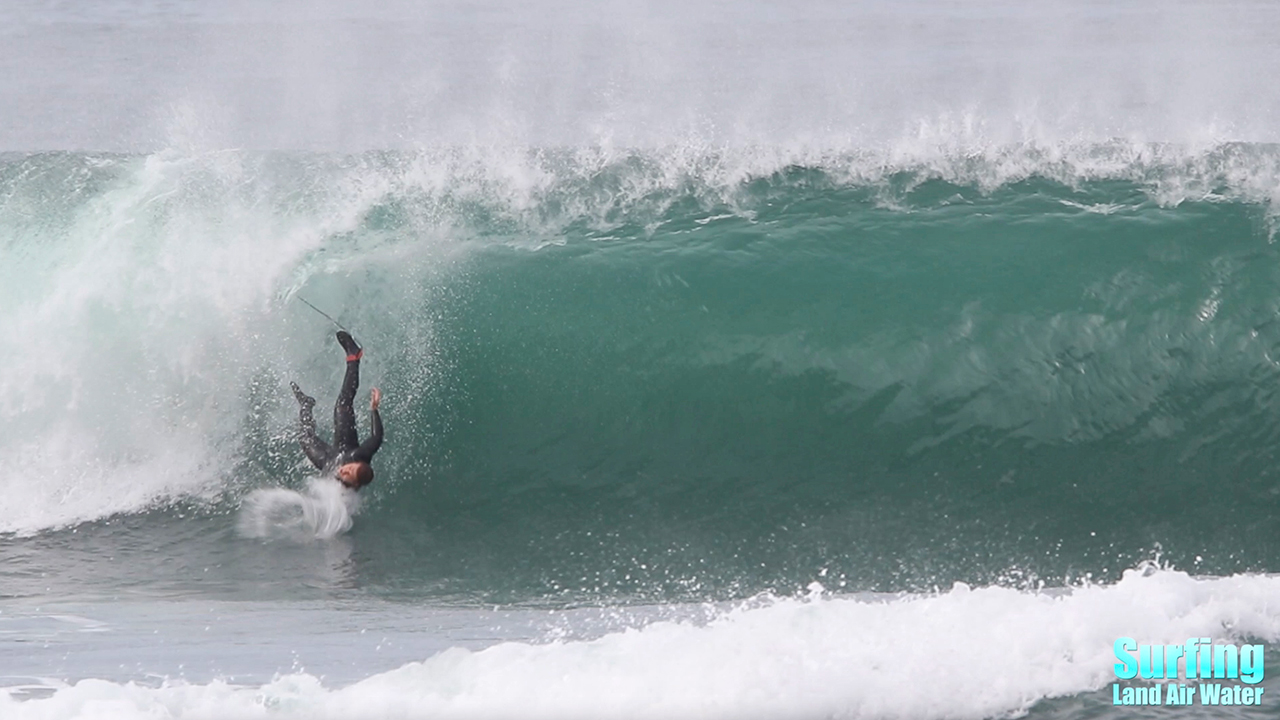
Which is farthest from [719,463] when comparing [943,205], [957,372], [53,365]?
[53,365]

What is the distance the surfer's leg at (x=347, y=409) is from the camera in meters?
7.34

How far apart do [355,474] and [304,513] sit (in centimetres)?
49

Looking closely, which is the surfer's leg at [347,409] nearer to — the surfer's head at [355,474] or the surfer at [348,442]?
the surfer at [348,442]

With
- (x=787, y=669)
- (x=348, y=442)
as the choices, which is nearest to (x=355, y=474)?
(x=348, y=442)

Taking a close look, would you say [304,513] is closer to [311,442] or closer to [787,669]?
[311,442]

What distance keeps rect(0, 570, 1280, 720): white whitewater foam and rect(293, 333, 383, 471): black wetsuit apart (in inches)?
95.3

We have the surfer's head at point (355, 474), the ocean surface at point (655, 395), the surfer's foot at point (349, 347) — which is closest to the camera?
the ocean surface at point (655, 395)

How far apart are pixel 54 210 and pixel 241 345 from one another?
2.32 meters

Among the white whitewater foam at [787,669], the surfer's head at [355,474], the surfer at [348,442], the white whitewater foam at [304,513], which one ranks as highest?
the surfer at [348,442]

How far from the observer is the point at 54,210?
31.5 ft

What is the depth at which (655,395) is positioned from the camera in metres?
8.20

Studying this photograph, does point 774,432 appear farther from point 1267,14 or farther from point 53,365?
point 1267,14

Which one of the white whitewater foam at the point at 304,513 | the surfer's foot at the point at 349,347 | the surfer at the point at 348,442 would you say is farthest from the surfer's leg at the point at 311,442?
the surfer's foot at the point at 349,347

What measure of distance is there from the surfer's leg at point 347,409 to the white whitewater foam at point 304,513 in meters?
0.25
